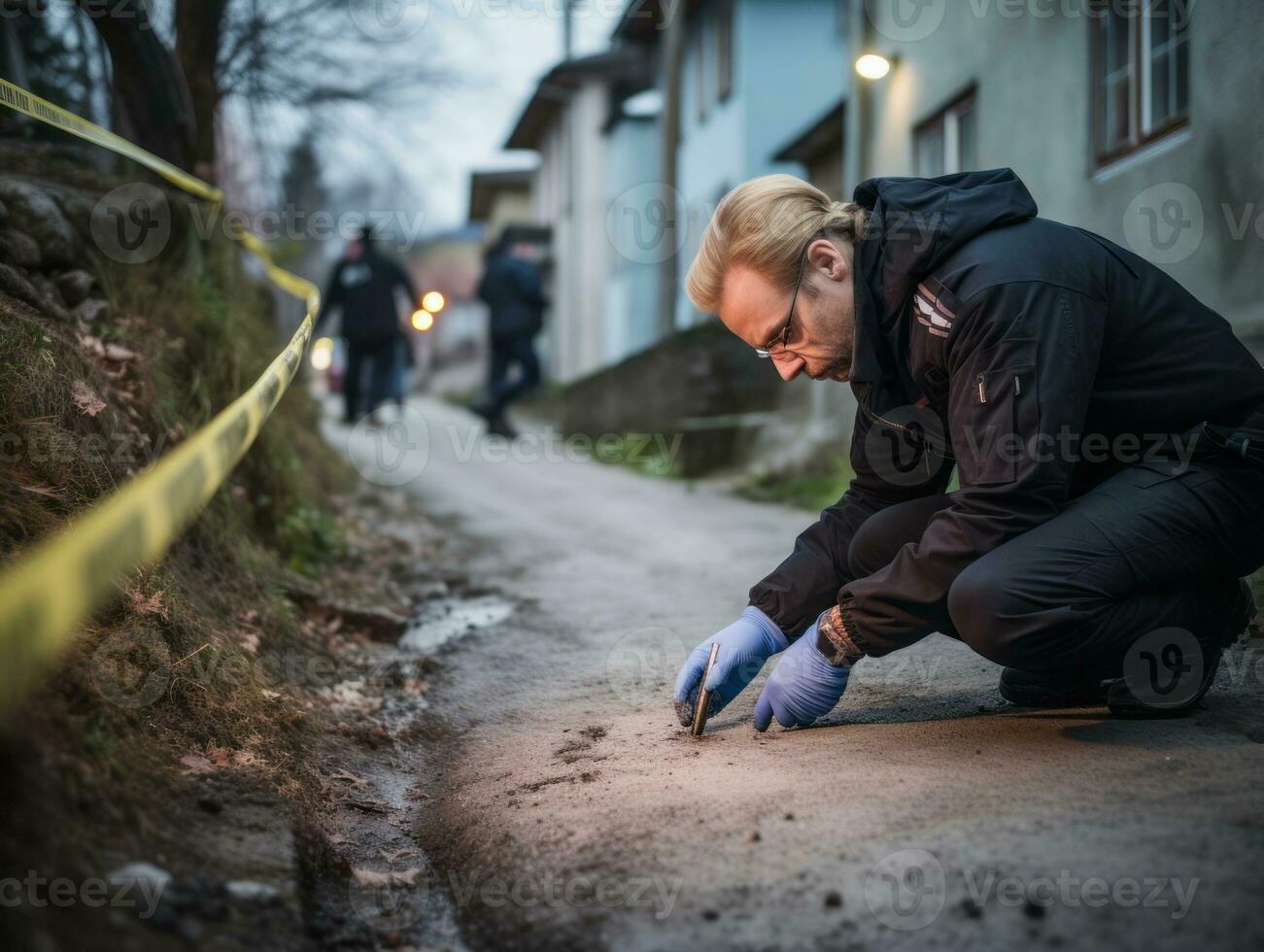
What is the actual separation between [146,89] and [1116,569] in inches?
186

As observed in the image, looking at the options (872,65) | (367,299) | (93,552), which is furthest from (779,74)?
(93,552)

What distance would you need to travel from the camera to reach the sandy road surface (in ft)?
5.33

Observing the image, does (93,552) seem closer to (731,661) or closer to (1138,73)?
(731,661)

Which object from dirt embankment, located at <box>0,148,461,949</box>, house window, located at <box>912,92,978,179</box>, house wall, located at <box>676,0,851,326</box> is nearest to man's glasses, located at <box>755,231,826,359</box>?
dirt embankment, located at <box>0,148,461,949</box>

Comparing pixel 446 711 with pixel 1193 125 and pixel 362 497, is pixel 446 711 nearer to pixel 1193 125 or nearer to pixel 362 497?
pixel 362 497

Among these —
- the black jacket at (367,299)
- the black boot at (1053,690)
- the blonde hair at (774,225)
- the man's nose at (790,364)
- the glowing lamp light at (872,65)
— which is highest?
the glowing lamp light at (872,65)

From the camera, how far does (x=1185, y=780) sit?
2.03 m

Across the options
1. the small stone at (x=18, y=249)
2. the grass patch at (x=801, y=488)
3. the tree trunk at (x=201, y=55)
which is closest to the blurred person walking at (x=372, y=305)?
the tree trunk at (x=201, y=55)

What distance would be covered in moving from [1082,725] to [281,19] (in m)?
6.74

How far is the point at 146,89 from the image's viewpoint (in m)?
5.02

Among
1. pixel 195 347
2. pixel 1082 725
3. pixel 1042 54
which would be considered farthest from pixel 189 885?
pixel 1042 54

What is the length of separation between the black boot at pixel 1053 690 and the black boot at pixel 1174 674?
0.46 feet

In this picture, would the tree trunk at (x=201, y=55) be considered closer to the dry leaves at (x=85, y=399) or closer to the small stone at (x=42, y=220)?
the small stone at (x=42, y=220)

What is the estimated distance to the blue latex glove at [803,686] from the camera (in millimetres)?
2570
